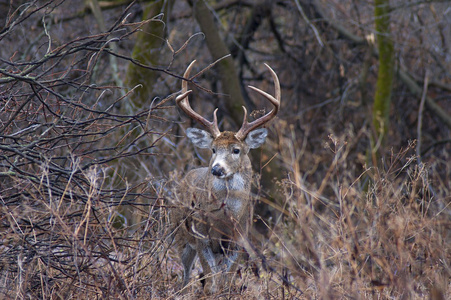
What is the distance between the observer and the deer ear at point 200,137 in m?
7.13

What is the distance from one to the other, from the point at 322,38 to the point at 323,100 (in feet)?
→ 6.59

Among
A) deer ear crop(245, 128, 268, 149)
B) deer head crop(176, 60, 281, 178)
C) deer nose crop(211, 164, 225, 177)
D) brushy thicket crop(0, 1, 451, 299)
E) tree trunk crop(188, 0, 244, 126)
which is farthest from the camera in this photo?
tree trunk crop(188, 0, 244, 126)

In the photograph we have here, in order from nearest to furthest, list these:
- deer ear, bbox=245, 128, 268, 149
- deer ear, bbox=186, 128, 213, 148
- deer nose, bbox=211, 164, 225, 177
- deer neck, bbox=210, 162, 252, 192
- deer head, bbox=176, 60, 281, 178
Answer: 1. deer nose, bbox=211, 164, 225, 177
2. deer head, bbox=176, 60, 281, 178
3. deer neck, bbox=210, 162, 252, 192
4. deer ear, bbox=245, 128, 268, 149
5. deer ear, bbox=186, 128, 213, 148

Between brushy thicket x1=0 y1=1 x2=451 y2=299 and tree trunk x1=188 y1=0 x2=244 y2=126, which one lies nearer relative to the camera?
A: brushy thicket x1=0 y1=1 x2=451 y2=299

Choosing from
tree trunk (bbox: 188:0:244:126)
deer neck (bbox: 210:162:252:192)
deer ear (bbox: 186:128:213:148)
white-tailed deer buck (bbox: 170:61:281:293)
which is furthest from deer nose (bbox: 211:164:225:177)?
tree trunk (bbox: 188:0:244:126)

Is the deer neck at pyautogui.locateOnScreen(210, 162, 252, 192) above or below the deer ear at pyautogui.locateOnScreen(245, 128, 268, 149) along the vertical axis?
below

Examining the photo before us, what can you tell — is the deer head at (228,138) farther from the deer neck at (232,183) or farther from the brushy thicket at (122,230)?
the brushy thicket at (122,230)

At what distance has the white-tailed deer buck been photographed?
6309mm

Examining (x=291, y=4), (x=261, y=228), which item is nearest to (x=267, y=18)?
(x=291, y=4)

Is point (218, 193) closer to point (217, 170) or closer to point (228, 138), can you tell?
point (217, 170)

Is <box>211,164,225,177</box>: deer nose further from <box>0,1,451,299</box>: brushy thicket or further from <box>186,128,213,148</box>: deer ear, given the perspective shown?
<box>186,128,213,148</box>: deer ear

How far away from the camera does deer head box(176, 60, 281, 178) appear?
6461 mm

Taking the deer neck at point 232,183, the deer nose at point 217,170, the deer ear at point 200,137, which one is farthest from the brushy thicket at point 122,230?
the deer ear at point 200,137

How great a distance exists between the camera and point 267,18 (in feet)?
39.6
